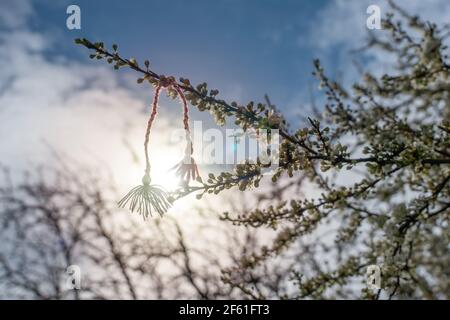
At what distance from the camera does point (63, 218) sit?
1020 centimetres

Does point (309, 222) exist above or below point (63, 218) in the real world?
below

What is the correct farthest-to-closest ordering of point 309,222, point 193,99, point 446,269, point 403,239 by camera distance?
point 446,269, point 309,222, point 403,239, point 193,99

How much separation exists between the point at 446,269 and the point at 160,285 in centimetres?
622

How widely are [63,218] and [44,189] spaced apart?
863 millimetres

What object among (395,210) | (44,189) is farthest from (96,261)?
(395,210)

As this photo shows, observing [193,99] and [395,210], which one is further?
[395,210]

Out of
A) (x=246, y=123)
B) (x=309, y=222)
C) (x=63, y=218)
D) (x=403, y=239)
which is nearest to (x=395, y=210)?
(x=403, y=239)

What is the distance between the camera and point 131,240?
8.98 m

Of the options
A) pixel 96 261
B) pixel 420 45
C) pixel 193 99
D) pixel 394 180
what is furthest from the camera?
pixel 96 261

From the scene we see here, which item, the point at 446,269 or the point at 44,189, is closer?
the point at 446,269

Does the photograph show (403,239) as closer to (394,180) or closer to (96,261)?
(394,180)

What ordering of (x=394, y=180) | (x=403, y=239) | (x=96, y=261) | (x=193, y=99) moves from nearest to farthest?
1. (x=193, y=99)
2. (x=403, y=239)
3. (x=394, y=180)
4. (x=96, y=261)

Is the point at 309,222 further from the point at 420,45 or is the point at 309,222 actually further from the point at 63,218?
the point at 63,218
